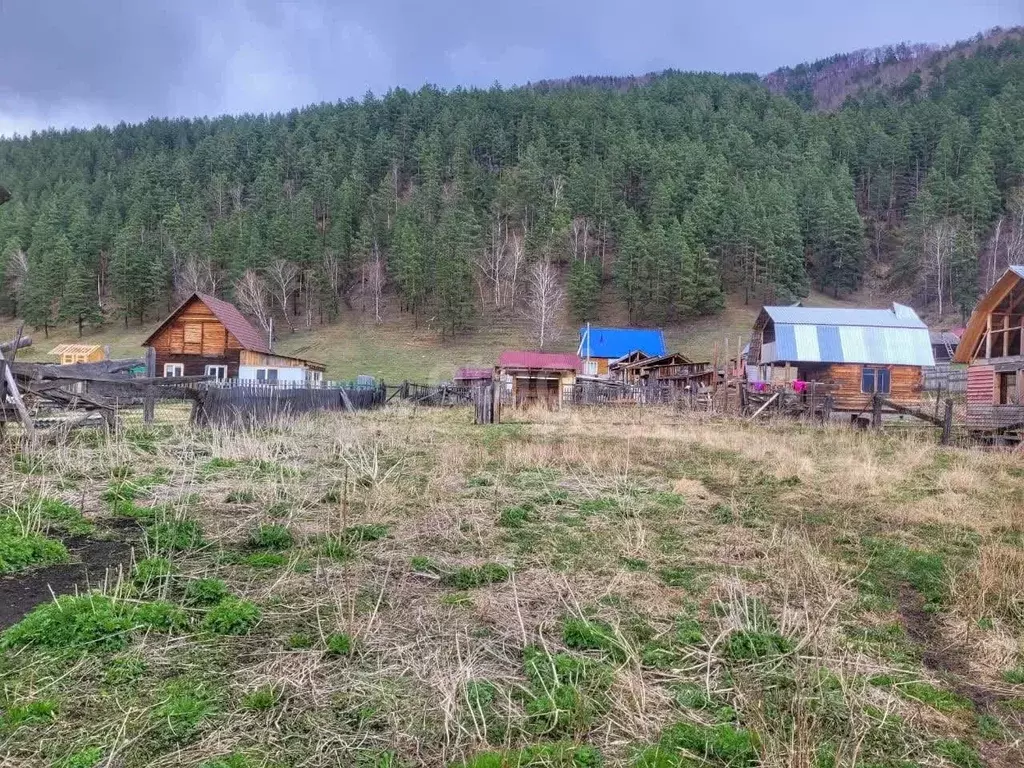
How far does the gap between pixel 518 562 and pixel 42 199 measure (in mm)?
128085

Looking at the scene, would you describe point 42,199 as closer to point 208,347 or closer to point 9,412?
point 208,347

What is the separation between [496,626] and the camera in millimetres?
4188

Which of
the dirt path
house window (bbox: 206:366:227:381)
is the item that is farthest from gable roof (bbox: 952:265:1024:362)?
house window (bbox: 206:366:227:381)

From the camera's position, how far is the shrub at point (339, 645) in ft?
12.2

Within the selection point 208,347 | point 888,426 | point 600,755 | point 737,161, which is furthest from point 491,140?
point 600,755

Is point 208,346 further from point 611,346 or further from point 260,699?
point 260,699

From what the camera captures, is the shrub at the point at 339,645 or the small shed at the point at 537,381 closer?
the shrub at the point at 339,645

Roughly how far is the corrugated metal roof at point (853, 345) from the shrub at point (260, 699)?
129 feet

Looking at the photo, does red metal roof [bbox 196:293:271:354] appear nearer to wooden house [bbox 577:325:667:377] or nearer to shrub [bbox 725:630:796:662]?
wooden house [bbox 577:325:667:377]

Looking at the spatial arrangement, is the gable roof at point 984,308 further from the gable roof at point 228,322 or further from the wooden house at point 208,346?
the gable roof at point 228,322

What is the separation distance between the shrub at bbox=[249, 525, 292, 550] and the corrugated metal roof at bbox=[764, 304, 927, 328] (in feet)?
125

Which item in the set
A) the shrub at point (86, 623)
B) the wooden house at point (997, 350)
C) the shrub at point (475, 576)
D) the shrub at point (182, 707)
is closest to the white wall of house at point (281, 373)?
the wooden house at point (997, 350)

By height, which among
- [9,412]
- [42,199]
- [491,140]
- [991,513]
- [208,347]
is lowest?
[991,513]

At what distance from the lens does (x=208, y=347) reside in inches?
1684
